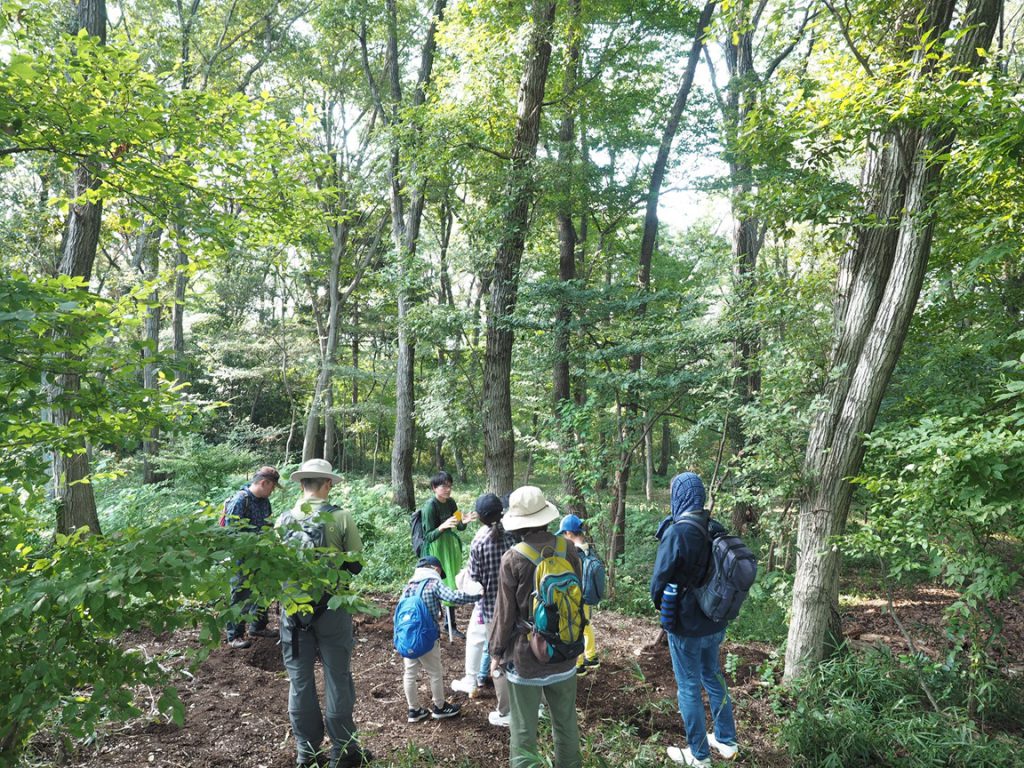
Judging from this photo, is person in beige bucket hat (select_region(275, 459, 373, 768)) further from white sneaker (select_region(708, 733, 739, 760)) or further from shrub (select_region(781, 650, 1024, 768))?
shrub (select_region(781, 650, 1024, 768))

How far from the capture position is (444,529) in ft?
16.6

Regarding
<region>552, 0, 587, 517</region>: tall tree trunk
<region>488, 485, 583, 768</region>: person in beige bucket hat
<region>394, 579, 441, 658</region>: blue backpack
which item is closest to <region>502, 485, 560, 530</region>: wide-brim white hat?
<region>488, 485, 583, 768</region>: person in beige bucket hat

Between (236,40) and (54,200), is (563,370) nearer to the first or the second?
(54,200)

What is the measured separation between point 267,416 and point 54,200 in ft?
77.4

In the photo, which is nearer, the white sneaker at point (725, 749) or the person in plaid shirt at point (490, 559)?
the white sneaker at point (725, 749)

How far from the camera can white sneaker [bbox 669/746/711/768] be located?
145 inches

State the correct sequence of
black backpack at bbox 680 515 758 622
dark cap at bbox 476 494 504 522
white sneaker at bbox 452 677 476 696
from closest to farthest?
black backpack at bbox 680 515 758 622, dark cap at bbox 476 494 504 522, white sneaker at bbox 452 677 476 696

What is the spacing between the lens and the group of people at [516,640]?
10.7 ft

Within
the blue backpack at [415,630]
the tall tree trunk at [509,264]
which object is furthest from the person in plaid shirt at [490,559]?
the tall tree trunk at [509,264]

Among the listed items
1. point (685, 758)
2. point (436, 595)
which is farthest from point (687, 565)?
point (436, 595)

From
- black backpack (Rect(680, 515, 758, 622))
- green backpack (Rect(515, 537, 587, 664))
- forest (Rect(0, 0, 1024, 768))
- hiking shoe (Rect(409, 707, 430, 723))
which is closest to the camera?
forest (Rect(0, 0, 1024, 768))

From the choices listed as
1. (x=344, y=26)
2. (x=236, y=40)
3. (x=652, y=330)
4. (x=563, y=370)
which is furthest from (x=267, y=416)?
(x=652, y=330)

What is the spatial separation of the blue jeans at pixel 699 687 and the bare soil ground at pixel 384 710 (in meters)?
0.24

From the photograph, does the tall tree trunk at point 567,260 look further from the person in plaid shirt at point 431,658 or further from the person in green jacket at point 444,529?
the person in plaid shirt at point 431,658
